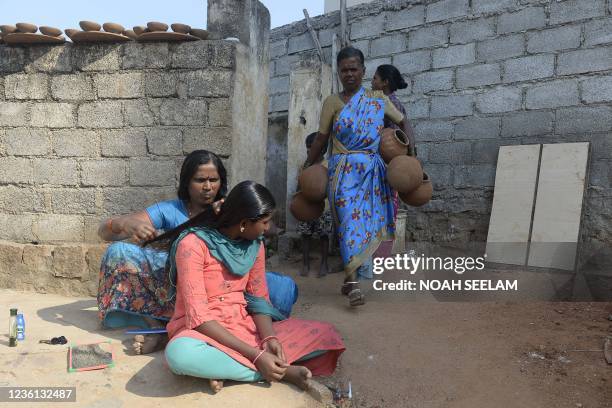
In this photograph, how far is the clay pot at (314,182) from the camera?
4.02 metres

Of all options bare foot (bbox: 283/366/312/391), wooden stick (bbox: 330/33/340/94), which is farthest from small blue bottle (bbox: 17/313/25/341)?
wooden stick (bbox: 330/33/340/94)

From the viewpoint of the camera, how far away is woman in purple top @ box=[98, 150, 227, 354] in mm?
2996

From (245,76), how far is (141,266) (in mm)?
1967

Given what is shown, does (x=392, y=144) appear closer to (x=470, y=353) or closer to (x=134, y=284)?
(x=470, y=353)

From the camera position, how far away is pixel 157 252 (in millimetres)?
3070

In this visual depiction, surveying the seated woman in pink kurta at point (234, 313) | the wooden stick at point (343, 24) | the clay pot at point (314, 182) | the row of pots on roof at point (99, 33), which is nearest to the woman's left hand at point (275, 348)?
the seated woman in pink kurta at point (234, 313)

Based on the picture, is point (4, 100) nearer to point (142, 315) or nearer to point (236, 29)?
Answer: point (236, 29)

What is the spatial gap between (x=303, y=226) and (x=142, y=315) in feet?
8.39

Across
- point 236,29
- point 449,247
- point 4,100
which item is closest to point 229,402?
point 236,29

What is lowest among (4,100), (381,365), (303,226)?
(381,365)

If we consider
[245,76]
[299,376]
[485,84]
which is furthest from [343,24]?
[299,376]

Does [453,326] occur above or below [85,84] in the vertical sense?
below

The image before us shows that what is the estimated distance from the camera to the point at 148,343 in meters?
2.73

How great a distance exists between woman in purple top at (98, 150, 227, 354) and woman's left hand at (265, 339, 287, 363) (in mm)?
784
